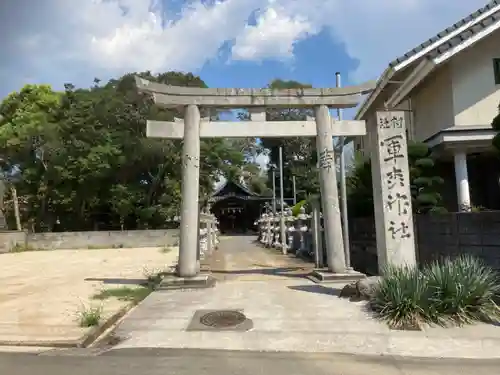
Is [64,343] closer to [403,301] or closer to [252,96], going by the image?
[403,301]

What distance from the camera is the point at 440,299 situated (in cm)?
678

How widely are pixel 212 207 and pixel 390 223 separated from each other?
131ft

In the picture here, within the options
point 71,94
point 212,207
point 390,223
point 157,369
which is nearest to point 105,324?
point 157,369

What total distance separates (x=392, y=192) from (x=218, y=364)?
538 cm

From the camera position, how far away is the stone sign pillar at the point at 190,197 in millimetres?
10586

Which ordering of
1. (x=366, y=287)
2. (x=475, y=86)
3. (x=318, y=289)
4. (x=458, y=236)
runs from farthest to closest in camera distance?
(x=475, y=86)
(x=318, y=289)
(x=458, y=236)
(x=366, y=287)

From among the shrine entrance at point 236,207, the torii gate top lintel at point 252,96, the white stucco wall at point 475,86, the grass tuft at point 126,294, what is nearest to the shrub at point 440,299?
the grass tuft at point 126,294

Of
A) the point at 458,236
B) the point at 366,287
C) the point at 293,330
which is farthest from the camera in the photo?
the point at 458,236

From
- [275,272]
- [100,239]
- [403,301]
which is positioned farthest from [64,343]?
[100,239]

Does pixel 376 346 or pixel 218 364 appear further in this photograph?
pixel 376 346

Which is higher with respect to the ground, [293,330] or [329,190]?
[329,190]

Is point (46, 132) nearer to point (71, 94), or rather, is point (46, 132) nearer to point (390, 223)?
point (71, 94)

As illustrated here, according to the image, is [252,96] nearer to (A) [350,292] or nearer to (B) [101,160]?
(A) [350,292]

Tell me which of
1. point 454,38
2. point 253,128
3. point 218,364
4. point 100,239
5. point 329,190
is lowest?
point 218,364
